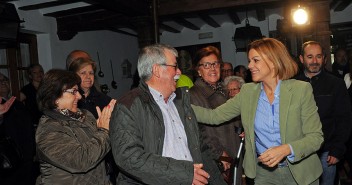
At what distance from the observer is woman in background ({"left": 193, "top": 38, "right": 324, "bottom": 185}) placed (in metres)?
2.43

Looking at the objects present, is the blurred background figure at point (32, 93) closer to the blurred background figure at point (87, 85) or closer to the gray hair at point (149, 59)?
the blurred background figure at point (87, 85)

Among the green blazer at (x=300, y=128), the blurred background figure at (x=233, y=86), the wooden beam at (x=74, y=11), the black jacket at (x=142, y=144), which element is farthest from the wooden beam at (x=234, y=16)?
the black jacket at (x=142, y=144)

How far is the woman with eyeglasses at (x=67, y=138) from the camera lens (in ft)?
7.31

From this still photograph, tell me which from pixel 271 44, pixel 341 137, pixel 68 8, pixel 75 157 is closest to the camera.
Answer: pixel 75 157

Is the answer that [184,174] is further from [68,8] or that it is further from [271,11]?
[271,11]

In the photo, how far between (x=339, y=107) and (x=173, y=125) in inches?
83.9

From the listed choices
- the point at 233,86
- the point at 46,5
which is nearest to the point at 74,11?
the point at 46,5

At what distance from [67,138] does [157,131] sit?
58cm

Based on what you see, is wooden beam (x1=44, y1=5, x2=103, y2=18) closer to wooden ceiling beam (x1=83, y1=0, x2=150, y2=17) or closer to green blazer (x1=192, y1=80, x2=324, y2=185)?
wooden ceiling beam (x1=83, y1=0, x2=150, y2=17)

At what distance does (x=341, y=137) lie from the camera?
3.59m

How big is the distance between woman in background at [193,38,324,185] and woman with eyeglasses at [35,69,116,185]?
1.05 meters

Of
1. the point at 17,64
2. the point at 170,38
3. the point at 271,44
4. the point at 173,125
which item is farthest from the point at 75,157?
the point at 170,38

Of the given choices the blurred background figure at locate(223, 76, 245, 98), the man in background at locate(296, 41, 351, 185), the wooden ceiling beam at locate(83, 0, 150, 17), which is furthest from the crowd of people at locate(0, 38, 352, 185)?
the wooden ceiling beam at locate(83, 0, 150, 17)

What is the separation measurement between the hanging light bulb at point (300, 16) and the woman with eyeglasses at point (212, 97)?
3205 mm
